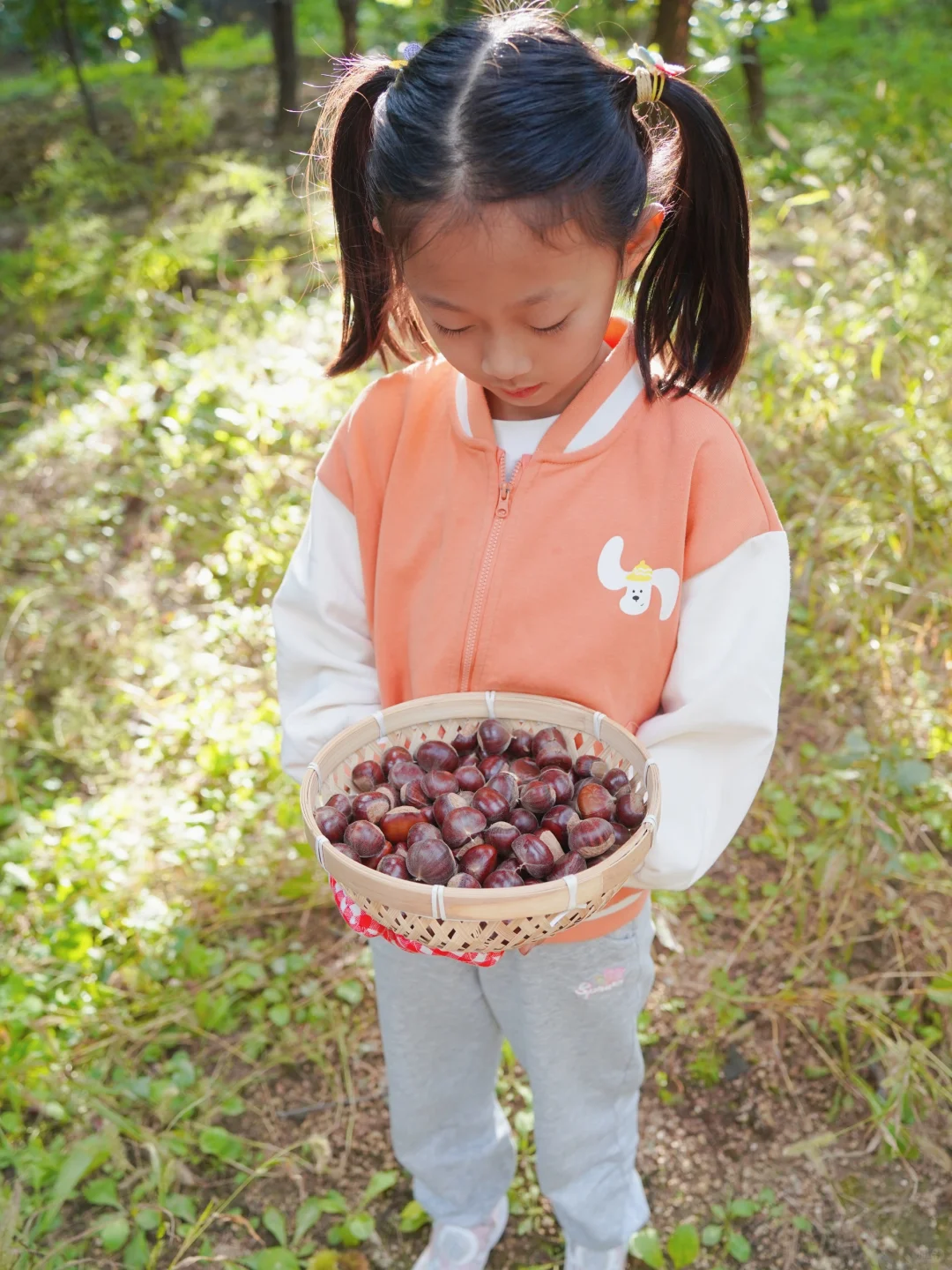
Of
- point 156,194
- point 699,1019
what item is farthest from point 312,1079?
point 156,194

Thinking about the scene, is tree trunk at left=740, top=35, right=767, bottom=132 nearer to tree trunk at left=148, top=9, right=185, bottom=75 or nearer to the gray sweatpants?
tree trunk at left=148, top=9, right=185, bottom=75

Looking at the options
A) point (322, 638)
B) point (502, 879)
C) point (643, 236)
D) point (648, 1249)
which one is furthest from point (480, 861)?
point (648, 1249)

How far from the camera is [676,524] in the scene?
4.63 ft

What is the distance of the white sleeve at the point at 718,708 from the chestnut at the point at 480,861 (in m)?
0.22

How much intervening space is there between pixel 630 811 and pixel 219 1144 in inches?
56.6

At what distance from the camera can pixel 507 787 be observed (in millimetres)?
1414

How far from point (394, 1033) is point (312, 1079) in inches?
29.8

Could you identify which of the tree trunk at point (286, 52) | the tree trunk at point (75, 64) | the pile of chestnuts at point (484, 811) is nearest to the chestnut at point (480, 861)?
the pile of chestnuts at point (484, 811)

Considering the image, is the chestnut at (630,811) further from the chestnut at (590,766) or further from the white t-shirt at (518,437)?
the white t-shirt at (518,437)

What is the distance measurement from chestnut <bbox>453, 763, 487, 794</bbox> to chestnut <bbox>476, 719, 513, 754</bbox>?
42mm

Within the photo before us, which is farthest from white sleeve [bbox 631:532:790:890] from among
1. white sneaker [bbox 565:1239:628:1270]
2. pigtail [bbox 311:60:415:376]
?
white sneaker [bbox 565:1239:628:1270]

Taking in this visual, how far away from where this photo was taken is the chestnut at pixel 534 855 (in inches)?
51.2

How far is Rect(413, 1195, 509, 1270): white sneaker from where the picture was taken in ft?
6.39

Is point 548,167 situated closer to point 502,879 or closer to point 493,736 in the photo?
point 493,736
